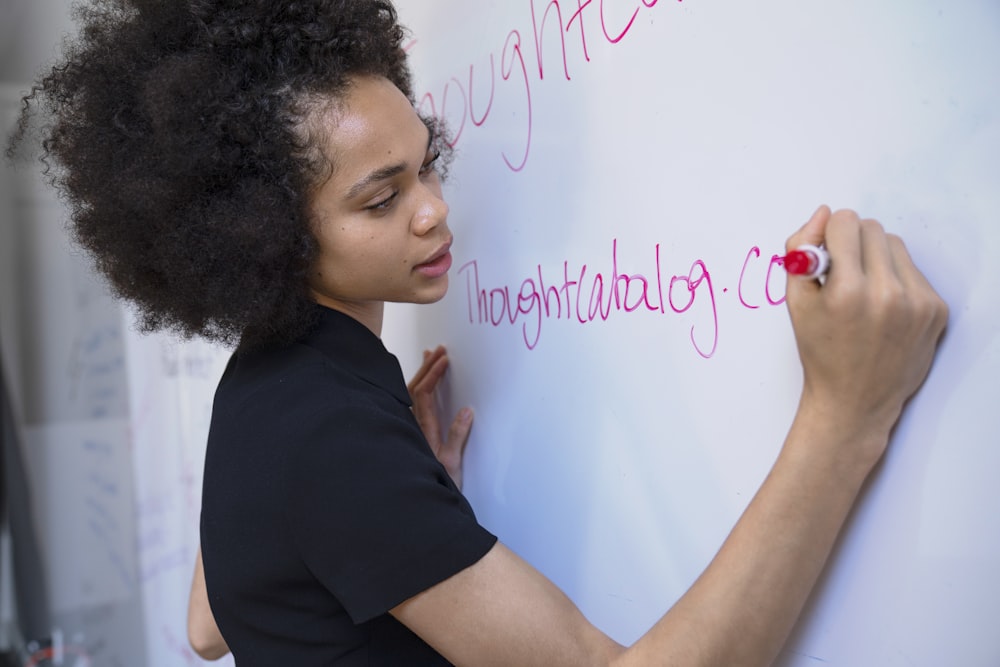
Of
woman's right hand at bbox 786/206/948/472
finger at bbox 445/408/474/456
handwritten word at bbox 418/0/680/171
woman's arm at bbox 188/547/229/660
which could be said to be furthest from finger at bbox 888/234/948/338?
woman's arm at bbox 188/547/229/660

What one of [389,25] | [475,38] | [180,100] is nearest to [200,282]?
[180,100]

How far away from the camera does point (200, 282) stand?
2.04 ft

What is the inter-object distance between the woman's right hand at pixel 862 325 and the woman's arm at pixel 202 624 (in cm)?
69

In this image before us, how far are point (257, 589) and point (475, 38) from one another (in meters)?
0.53

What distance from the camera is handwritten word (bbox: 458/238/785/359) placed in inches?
22.6

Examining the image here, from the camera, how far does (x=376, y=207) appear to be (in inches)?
23.6

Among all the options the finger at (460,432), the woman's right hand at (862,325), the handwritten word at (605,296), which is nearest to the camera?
the woman's right hand at (862,325)

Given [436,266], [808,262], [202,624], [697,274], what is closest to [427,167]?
[436,266]

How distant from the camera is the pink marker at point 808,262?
0.44 meters

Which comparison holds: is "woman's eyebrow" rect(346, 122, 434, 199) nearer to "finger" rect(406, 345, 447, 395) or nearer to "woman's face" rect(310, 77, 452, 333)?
"woman's face" rect(310, 77, 452, 333)

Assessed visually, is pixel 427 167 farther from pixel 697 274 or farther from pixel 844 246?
pixel 844 246

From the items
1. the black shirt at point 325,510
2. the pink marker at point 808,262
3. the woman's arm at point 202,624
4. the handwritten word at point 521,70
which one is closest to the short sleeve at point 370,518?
the black shirt at point 325,510

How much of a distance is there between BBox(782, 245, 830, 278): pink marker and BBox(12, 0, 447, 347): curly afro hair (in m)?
0.31

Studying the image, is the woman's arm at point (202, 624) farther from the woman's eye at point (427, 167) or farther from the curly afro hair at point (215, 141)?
the woman's eye at point (427, 167)
